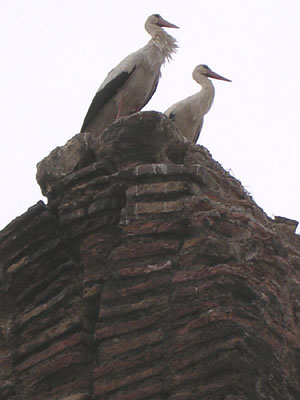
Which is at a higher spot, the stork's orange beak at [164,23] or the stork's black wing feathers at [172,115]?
the stork's orange beak at [164,23]

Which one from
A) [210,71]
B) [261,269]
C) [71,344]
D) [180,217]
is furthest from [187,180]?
[210,71]

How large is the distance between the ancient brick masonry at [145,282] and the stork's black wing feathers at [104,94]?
3.70m

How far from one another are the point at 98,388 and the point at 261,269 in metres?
1.93

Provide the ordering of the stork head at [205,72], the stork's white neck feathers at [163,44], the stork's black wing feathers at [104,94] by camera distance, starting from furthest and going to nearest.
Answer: the stork head at [205,72] < the stork's white neck feathers at [163,44] < the stork's black wing feathers at [104,94]

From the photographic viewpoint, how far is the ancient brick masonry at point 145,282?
848 cm

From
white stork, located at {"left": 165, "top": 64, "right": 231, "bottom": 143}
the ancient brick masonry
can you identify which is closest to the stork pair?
white stork, located at {"left": 165, "top": 64, "right": 231, "bottom": 143}

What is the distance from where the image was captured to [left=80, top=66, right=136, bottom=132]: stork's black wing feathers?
593 inches

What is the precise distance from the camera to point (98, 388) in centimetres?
864

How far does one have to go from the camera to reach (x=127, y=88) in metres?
15.2

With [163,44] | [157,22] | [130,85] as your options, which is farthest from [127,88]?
[157,22]

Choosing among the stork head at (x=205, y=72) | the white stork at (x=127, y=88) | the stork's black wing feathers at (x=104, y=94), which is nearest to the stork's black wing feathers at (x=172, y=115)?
the white stork at (x=127, y=88)

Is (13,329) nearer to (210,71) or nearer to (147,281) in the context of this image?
(147,281)

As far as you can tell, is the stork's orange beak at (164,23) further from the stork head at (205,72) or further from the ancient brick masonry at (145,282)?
the ancient brick masonry at (145,282)

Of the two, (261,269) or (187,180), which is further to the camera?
(187,180)
